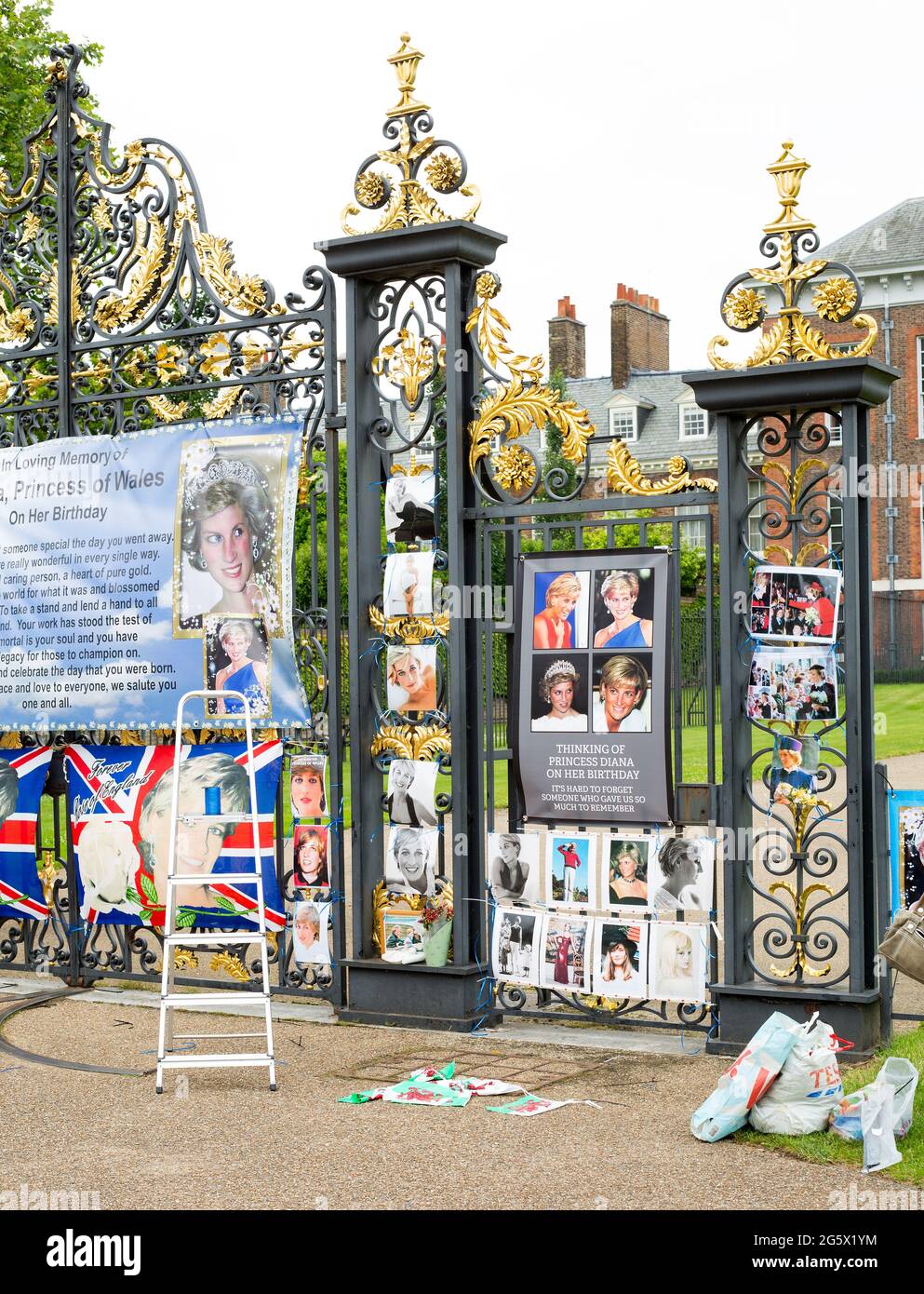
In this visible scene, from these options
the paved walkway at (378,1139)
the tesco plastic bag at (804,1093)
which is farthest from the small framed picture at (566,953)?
the tesco plastic bag at (804,1093)

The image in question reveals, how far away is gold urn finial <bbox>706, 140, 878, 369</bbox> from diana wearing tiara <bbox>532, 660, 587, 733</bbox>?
1.56 m

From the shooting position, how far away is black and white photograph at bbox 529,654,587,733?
25.0 ft

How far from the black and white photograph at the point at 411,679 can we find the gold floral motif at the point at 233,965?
1643 millimetres

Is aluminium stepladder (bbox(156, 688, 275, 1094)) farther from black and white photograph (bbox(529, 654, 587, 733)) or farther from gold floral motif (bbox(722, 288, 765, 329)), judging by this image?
gold floral motif (bbox(722, 288, 765, 329))

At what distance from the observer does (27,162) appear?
32.2ft

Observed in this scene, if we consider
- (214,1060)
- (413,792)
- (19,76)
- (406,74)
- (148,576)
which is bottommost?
(214,1060)

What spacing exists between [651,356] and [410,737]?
43.6 meters

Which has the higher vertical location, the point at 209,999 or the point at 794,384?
→ the point at 794,384

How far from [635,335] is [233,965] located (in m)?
42.6

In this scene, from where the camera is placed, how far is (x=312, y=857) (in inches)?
336

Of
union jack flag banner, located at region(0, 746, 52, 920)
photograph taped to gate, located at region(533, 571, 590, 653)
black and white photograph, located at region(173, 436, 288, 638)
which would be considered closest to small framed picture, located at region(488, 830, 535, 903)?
photograph taped to gate, located at region(533, 571, 590, 653)

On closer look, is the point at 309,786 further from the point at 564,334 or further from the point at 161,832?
the point at 564,334

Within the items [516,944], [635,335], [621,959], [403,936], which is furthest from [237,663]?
[635,335]

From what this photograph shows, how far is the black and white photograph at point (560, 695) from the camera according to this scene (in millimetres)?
7633
